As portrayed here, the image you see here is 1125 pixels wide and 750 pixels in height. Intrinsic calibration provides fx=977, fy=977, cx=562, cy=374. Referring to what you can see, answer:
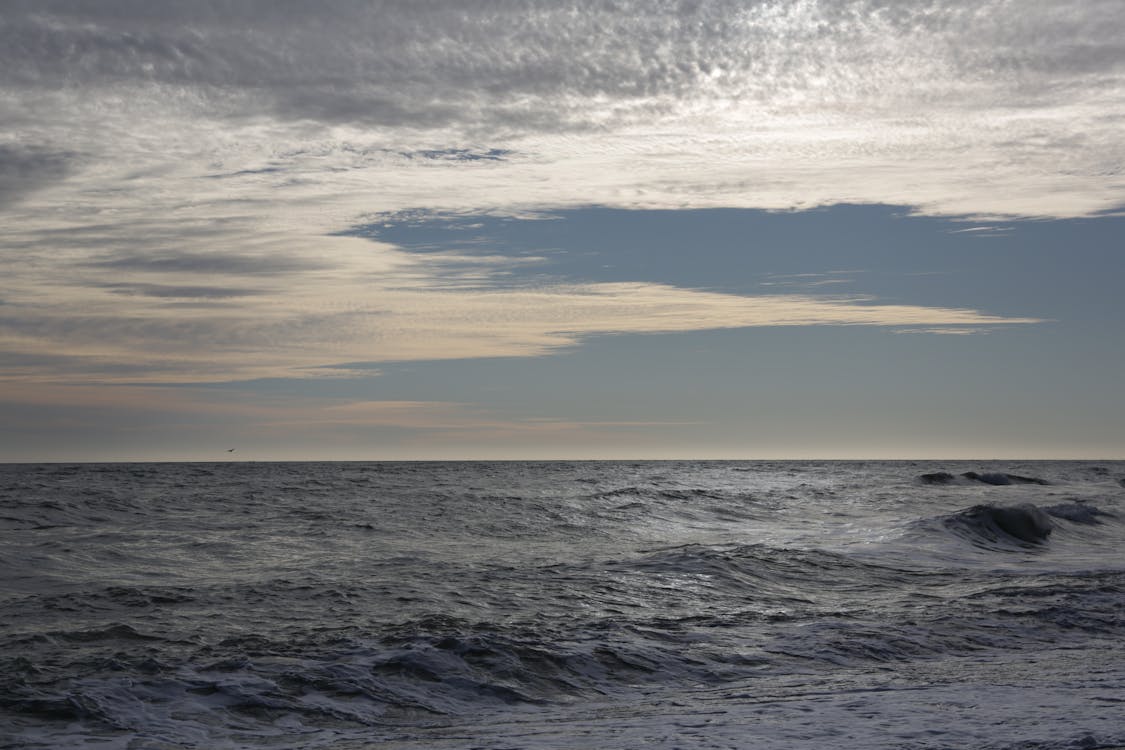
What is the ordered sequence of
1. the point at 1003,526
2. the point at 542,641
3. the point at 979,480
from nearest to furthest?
the point at 542,641, the point at 1003,526, the point at 979,480

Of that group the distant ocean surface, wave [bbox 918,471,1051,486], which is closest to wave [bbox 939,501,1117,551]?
the distant ocean surface

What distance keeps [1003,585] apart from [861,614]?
4.81 meters

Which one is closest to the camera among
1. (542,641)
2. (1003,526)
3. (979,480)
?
(542,641)

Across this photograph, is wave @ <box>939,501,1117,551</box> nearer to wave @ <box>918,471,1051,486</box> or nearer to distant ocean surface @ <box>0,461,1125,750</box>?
distant ocean surface @ <box>0,461,1125,750</box>

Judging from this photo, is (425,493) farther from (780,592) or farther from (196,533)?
(780,592)

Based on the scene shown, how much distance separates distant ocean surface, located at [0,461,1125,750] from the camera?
7.97 metres

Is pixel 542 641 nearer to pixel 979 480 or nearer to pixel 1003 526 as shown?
pixel 1003 526

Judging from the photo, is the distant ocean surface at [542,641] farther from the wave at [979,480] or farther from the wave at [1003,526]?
the wave at [979,480]

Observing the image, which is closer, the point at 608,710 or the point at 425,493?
the point at 608,710

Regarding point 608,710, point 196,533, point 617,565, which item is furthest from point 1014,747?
point 196,533

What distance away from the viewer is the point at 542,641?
1137 cm

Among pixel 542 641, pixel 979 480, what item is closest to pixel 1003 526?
pixel 542 641

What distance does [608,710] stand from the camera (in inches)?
346

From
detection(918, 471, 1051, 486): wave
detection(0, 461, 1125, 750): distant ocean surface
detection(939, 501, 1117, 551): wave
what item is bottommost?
detection(0, 461, 1125, 750): distant ocean surface
